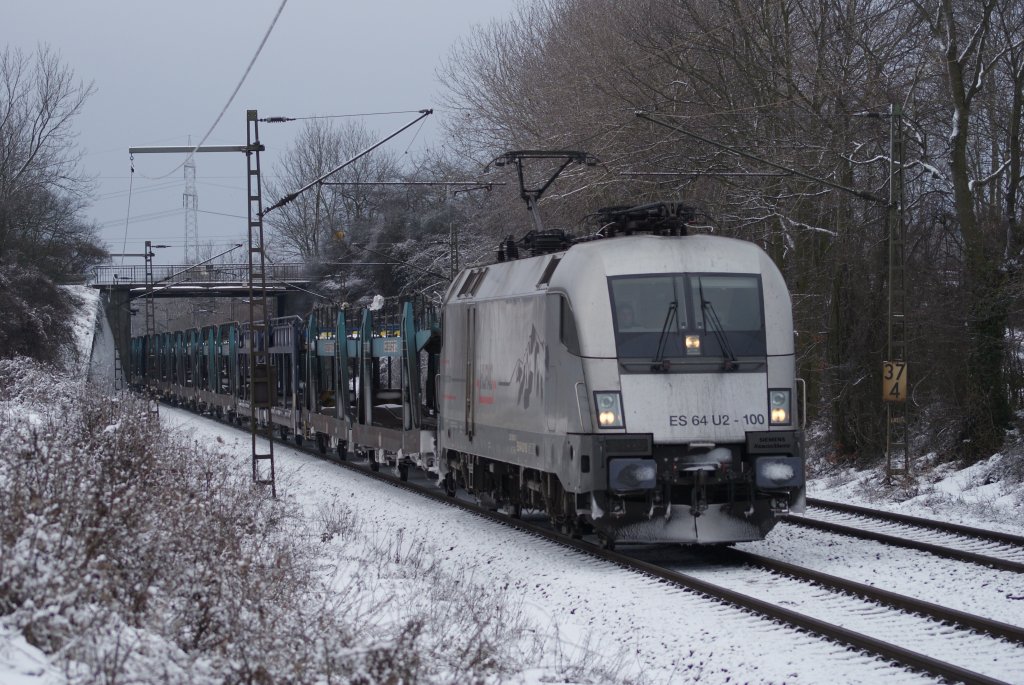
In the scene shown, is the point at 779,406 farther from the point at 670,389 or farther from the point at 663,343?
the point at 663,343

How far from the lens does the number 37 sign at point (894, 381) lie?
1911 centimetres

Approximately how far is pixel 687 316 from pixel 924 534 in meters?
4.19

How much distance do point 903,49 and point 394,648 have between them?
22.2 m

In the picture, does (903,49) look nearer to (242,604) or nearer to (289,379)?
(289,379)

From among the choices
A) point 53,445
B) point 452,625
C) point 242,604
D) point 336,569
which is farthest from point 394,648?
point 53,445

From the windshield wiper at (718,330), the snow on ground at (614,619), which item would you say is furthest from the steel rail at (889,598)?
the windshield wiper at (718,330)

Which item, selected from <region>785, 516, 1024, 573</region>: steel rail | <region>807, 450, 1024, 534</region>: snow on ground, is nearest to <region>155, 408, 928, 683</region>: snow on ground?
<region>785, 516, 1024, 573</region>: steel rail

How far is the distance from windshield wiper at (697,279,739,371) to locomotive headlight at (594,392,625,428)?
1.14m

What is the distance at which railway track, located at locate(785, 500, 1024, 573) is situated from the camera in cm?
1249

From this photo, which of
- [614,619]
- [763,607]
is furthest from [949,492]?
[614,619]

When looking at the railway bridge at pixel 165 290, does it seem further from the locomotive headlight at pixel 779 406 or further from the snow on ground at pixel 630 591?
the locomotive headlight at pixel 779 406

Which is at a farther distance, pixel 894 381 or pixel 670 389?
pixel 894 381

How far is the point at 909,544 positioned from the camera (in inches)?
525

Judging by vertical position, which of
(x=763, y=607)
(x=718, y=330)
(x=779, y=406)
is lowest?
(x=763, y=607)
